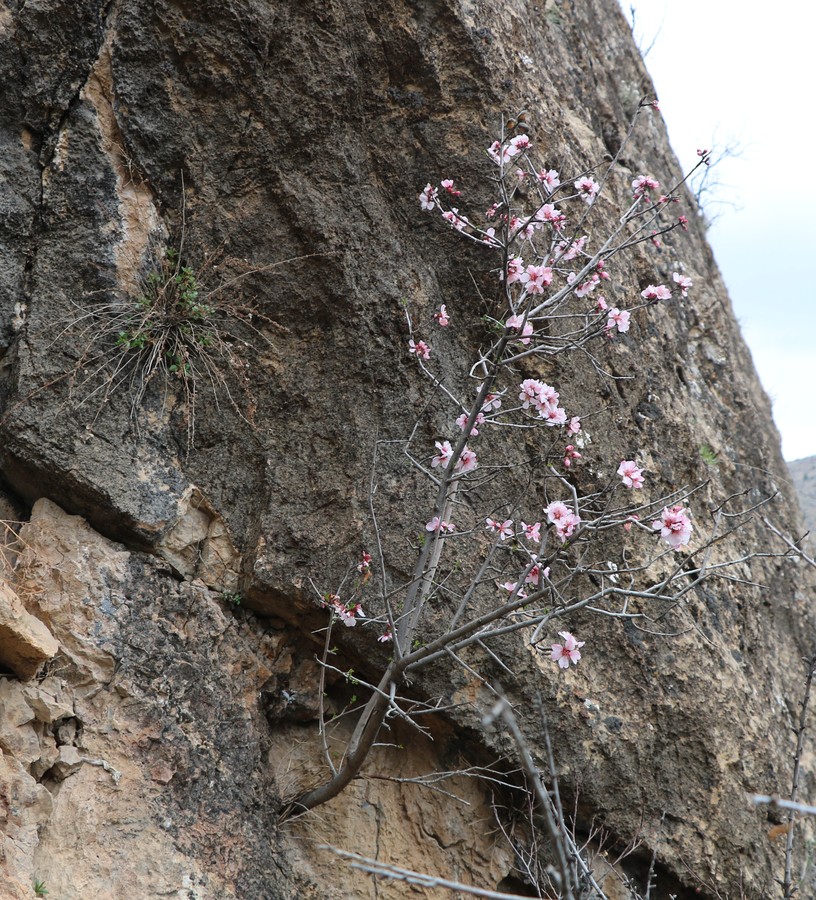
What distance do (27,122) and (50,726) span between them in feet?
9.31

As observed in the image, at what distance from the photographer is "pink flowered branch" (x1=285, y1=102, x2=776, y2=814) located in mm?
3617

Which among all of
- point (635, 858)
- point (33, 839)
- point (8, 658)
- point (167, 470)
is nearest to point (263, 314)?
point (167, 470)

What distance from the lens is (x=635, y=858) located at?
4480 millimetres

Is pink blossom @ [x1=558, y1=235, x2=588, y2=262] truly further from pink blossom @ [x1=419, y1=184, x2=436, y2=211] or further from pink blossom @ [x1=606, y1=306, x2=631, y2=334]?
pink blossom @ [x1=419, y1=184, x2=436, y2=211]

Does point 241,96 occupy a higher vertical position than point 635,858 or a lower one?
higher

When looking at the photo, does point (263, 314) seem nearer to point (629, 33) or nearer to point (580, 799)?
point (580, 799)

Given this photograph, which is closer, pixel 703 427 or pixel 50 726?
pixel 50 726

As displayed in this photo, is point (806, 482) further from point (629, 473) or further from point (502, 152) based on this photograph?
point (629, 473)

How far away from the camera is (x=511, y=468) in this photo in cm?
453

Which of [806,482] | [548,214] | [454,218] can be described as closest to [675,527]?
[548,214]

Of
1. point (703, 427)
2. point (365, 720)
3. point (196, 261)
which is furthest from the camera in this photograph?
point (703, 427)

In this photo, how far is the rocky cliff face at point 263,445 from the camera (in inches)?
147

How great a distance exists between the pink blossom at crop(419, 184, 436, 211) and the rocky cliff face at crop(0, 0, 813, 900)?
0.24 metres

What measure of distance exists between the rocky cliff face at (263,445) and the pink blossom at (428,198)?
0.24m
